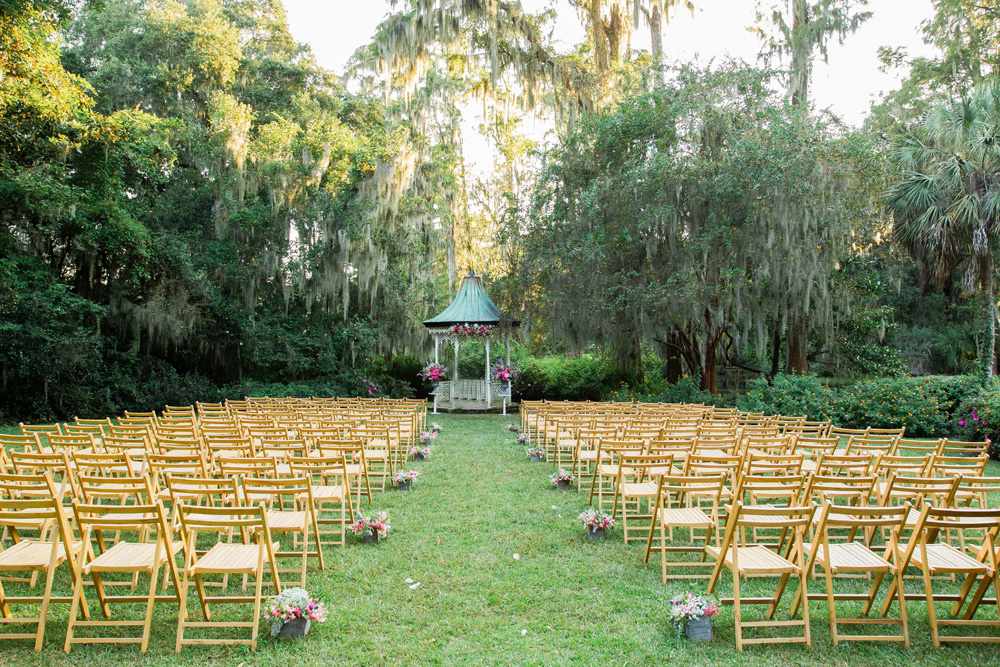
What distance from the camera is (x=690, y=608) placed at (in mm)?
3258

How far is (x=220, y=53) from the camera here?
1673cm

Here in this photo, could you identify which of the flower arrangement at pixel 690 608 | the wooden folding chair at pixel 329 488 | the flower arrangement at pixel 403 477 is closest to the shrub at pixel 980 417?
the flower arrangement at pixel 403 477

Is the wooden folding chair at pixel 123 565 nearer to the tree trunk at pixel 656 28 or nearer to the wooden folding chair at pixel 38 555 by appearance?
the wooden folding chair at pixel 38 555

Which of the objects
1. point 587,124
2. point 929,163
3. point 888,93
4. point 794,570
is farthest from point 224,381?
point 888,93

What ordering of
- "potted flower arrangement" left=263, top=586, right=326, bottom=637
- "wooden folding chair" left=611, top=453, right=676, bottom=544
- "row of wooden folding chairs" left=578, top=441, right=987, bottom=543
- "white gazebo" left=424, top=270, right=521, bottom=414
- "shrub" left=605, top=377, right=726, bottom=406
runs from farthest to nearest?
"white gazebo" left=424, top=270, right=521, bottom=414, "shrub" left=605, top=377, right=726, bottom=406, "wooden folding chair" left=611, top=453, right=676, bottom=544, "row of wooden folding chairs" left=578, top=441, right=987, bottom=543, "potted flower arrangement" left=263, top=586, right=326, bottom=637

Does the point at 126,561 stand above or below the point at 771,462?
below

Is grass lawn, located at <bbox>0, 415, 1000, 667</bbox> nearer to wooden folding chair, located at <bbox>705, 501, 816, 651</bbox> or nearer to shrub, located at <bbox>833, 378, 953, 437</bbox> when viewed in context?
wooden folding chair, located at <bbox>705, 501, 816, 651</bbox>

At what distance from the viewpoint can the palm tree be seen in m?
13.2

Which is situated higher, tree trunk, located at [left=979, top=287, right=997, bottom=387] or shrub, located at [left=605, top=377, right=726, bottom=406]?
tree trunk, located at [left=979, top=287, right=997, bottom=387]

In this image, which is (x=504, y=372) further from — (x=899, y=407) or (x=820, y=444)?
(x=820, y=444)

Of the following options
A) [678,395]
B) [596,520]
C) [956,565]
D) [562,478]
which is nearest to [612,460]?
[562,478]

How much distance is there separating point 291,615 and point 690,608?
2.07 metres

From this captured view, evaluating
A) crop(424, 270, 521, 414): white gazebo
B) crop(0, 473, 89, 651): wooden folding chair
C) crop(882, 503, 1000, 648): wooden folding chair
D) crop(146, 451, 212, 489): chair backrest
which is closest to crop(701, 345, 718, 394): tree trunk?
crop(424, 270, 521, 414): white gazebo

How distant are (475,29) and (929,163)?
12.4 metres
